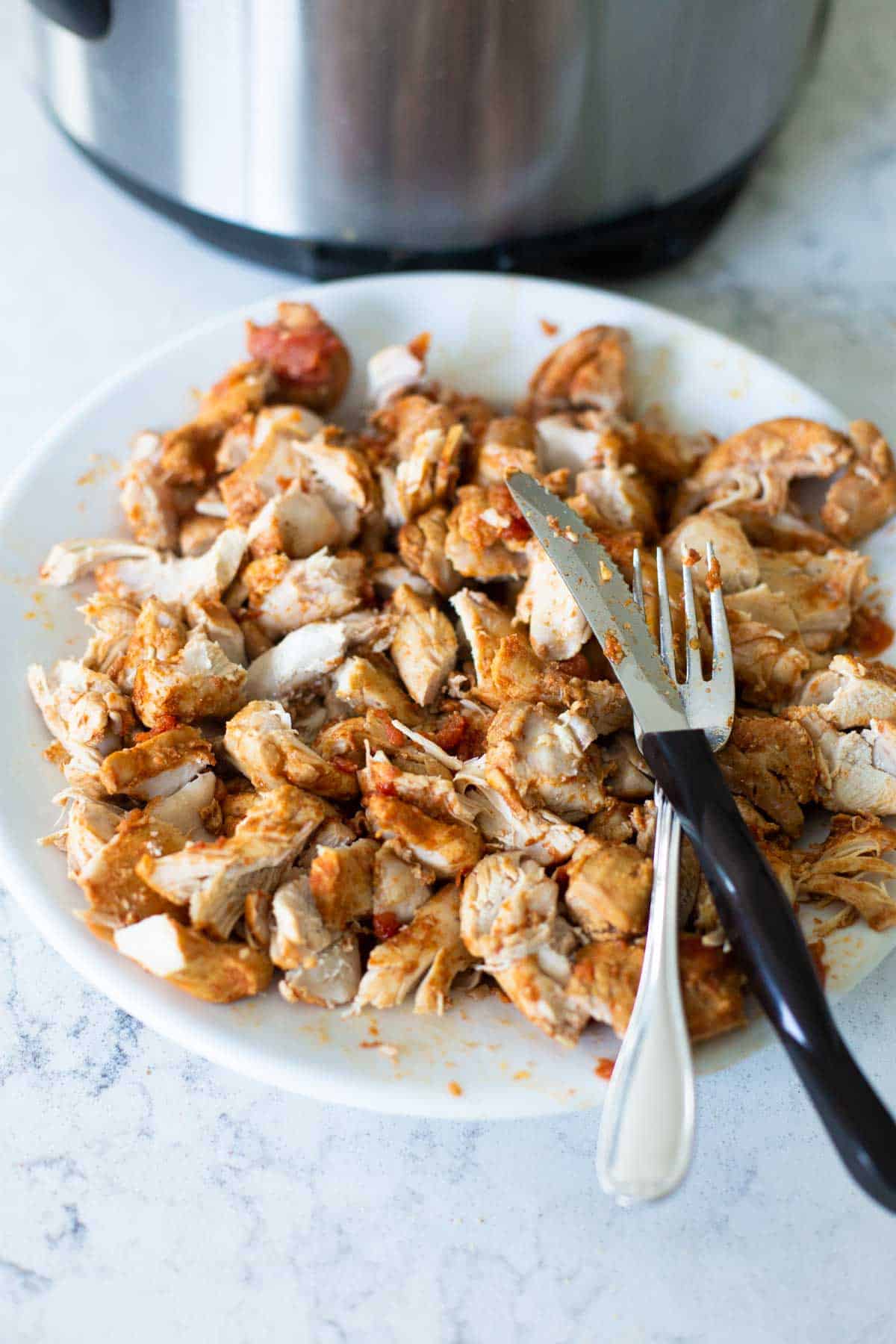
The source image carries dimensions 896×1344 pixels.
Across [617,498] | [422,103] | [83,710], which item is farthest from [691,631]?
[422,103]

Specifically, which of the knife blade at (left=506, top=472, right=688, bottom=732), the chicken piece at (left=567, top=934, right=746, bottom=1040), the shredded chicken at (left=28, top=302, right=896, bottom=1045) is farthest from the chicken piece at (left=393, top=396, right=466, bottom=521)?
the chicken piece at (left=567, top=934, right=746, bottom=1040)

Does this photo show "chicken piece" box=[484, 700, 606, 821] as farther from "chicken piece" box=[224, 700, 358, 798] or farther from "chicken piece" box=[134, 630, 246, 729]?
"chicken piece" box=[134, 630, 246, 729]

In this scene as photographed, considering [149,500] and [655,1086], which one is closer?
[655,1086]

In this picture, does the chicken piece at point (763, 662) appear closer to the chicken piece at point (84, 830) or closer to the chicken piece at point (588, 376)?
the chicken piece at point (588, 376)

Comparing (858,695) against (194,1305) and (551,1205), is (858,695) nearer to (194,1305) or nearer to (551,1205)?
(551,1205)

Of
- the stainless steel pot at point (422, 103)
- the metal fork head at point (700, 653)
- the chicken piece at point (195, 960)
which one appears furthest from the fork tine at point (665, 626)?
the stainless steel pot at point (422, 103)

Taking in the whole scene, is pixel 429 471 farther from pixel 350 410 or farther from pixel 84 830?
pixel 84 830

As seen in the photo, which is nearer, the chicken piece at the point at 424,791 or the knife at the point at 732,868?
the knife at the point at 732,868
